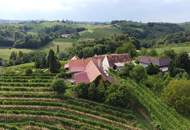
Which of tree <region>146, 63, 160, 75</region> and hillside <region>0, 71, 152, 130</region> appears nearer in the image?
hillside <region>0, 71, 152, 130</region>

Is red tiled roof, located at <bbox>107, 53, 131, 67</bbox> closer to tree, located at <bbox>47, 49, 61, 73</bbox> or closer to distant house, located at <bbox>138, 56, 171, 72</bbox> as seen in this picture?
distant house, located at <bbox>138, 56, 171, 72</bbox>

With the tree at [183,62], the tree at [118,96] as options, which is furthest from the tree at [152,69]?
the tree at [118,96]

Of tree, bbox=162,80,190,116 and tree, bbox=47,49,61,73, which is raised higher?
tree, bbox=47,49,61,73

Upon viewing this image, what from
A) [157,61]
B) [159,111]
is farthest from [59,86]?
[157,61]

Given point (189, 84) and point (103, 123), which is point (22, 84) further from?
point (189, 84)

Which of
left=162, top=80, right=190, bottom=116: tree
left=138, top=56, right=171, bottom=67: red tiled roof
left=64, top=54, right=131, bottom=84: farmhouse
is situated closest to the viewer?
left=162, top=80, right=190, bottom=116: tree

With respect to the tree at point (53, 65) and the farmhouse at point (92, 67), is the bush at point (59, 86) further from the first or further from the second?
the tree at point (53, 65)

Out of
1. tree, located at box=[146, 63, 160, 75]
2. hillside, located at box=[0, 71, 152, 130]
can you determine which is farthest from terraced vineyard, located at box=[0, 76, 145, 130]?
tree, located at box=[146, 63, 160, 75]

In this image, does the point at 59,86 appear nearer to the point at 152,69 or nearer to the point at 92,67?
the point at 92,67
